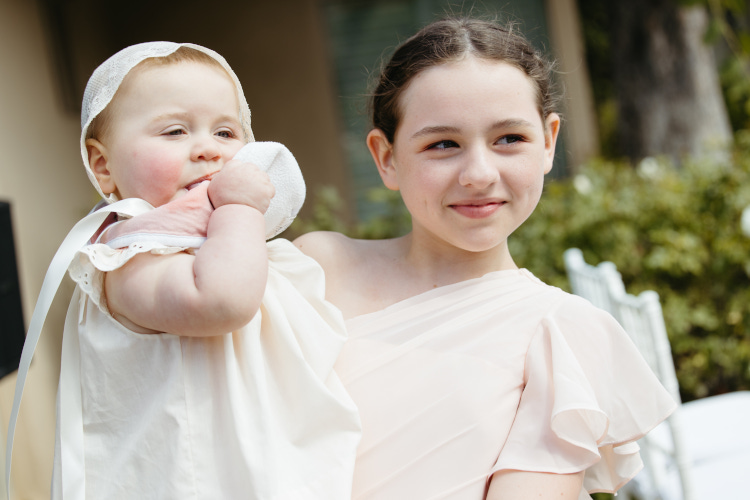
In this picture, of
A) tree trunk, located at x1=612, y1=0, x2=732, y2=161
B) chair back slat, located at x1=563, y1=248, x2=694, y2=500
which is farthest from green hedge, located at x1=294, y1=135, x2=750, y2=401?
chair back slat, located at x1=563, y1=248, x2=694, y2=500

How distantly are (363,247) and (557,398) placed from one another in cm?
62

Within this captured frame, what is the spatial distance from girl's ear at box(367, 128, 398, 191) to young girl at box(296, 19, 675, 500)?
6cm

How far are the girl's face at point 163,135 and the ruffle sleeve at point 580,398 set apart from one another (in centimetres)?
76

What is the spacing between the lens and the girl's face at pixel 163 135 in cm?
126

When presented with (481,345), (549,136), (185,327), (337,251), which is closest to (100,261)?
(185,327)

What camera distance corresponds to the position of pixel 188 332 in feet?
3.70

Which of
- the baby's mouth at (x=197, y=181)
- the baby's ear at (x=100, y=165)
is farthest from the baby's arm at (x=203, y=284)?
the baby's ear at (x=100, y=165)

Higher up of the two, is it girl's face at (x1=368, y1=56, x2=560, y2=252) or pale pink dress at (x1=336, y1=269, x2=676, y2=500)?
girl's face at (x1=368, y1=56, x2=560, y2=252)

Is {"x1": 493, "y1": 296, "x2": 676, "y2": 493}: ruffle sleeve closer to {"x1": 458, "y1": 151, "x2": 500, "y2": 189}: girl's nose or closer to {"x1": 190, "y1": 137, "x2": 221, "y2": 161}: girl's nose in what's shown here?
{"x1": 458, "y1": 151, "x2": 500, "y2": 189}: girl's nose

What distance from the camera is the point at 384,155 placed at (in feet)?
5.31

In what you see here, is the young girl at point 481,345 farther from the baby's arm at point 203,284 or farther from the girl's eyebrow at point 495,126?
the baby's arm at point 203,284

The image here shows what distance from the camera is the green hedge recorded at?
402 cm

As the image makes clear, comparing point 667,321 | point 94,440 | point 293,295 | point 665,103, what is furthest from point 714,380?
point 94,440

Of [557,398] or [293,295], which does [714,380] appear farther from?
[293,295]
